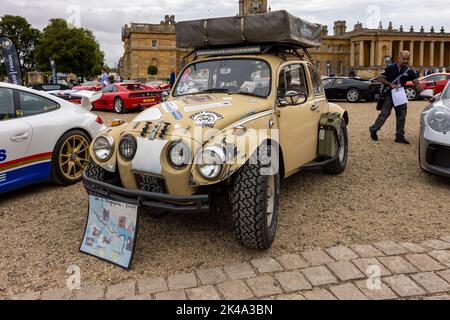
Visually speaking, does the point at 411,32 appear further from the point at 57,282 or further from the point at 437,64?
the point at 57,282

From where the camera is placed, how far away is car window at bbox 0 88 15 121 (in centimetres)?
538

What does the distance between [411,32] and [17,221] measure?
105 meters

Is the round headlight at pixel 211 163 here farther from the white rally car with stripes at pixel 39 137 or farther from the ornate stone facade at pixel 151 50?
the ornate stone facade at pixel 151 50

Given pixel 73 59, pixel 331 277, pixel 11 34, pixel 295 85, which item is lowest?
pixel 331 277

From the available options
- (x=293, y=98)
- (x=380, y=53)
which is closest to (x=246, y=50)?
(x=293, y=98)

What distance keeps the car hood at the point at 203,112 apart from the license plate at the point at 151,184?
443 mm

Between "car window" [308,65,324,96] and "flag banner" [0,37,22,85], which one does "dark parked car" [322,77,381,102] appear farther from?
"car window" [308,65,324,96]

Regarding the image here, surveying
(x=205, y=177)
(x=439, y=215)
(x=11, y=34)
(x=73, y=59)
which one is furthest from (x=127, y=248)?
(x=11, y=34)

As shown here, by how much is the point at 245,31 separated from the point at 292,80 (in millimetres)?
856

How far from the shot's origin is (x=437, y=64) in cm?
9675

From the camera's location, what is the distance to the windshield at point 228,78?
193 inches

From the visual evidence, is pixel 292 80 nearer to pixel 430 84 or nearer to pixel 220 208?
pixel 220 208

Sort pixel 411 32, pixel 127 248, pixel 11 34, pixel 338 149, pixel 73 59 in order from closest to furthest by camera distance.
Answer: pixel 127 248
pixel 338 149
pixel 73 59
pixel 11 34
pixel 411 32

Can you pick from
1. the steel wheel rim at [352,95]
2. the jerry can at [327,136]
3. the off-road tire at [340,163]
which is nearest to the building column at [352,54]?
the steel wheel rim at [352,95]
